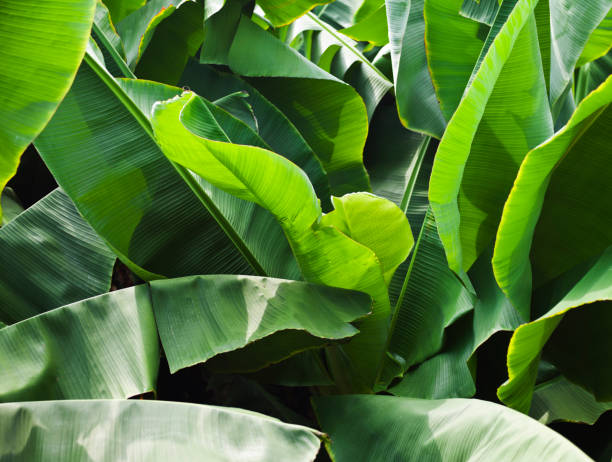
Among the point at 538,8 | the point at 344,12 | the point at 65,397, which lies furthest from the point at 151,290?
the point at 344,12

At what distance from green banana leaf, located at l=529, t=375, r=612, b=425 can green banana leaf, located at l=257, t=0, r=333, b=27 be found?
2.94ft

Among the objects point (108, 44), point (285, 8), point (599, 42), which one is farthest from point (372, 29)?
point (108, 44)

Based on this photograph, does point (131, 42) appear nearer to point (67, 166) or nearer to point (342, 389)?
point (67, 166)

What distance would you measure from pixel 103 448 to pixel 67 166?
1.53ft

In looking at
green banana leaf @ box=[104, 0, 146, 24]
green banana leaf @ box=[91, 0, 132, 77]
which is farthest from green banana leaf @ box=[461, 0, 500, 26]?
green banana leaf @ box=[104, 0, 146, 24]

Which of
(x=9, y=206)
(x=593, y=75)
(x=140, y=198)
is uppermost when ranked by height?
(x=593, y=75)

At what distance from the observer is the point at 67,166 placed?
0.88m

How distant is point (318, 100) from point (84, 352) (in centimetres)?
71

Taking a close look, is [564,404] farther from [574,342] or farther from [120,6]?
[120,6]

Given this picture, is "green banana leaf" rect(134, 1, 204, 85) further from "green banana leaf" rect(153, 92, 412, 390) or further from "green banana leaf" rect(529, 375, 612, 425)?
"green banana leaf" rect(529, 375, 612, 425)

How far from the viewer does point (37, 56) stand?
2.23ft

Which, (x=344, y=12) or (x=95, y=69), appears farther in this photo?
(x=344, y=12)

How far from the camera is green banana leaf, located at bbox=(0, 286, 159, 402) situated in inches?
28.3

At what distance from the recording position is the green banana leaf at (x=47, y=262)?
94 centimetres
